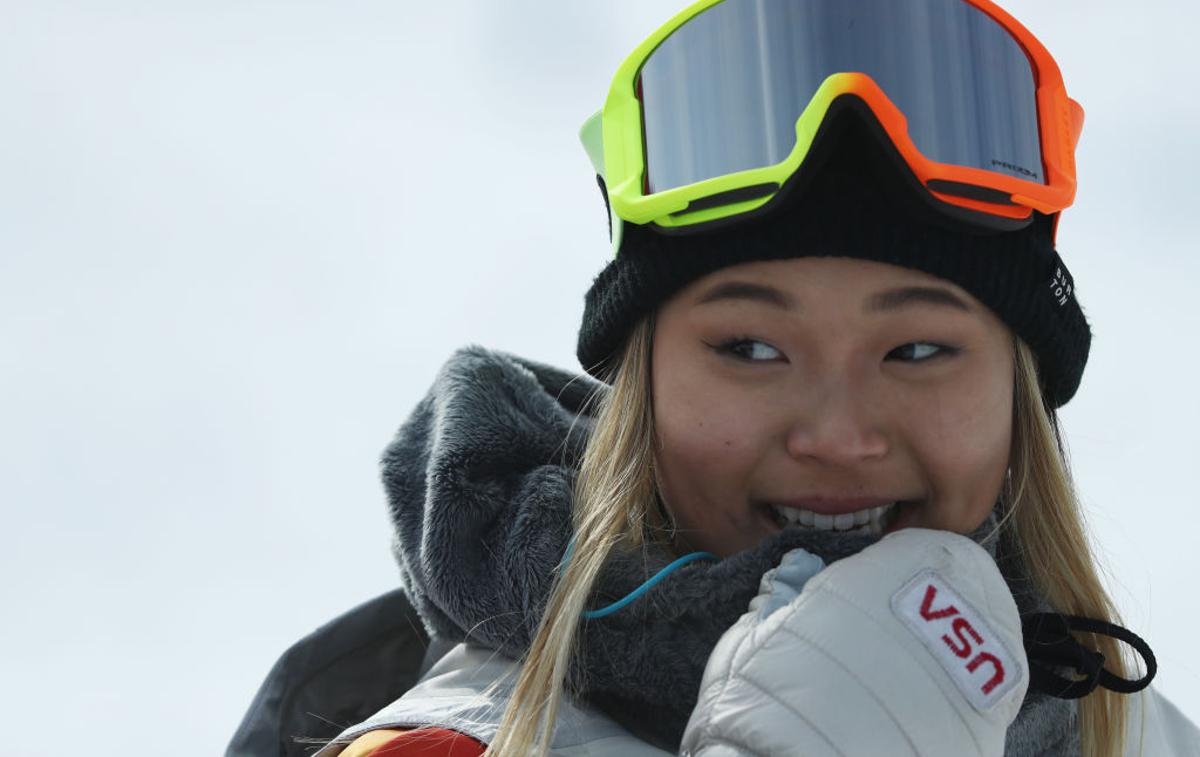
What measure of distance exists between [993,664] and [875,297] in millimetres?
570

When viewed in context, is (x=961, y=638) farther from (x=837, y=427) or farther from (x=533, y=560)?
(x=533, y=560)

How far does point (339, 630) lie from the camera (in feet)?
8.19

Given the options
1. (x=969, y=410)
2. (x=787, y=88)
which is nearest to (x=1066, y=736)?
(x=969, y=410)

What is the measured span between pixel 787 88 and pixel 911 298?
0.38 metres

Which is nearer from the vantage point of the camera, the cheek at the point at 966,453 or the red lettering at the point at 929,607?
the red lettering at the point at 929,607

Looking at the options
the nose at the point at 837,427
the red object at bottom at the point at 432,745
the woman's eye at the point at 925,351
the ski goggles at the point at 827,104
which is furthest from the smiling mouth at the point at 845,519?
the red object at bottom at the point at 432,745

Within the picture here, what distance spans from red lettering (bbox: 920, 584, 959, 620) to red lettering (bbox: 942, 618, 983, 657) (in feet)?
0.05

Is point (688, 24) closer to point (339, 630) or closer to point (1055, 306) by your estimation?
point (1055, 306)

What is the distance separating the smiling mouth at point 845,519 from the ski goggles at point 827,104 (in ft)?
1.53

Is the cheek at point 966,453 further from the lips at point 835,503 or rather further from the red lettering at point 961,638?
the red lettering at point 961,638

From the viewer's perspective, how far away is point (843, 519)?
81.5 inches

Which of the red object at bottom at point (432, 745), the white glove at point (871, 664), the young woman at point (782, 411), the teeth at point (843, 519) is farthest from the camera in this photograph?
the teeth at point (843, 519)

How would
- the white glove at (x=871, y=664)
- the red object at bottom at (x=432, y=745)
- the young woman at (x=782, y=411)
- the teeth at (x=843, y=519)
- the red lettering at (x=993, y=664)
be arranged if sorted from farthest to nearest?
the teeth at (x=843, y=519) < the young woman at (x=782, y=411) < the red object at bottom at (x=432, y=745) < the red lettering at (x=993, y=664) < the white glove at (x=871, y=664)

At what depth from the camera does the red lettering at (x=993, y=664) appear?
1.68m
